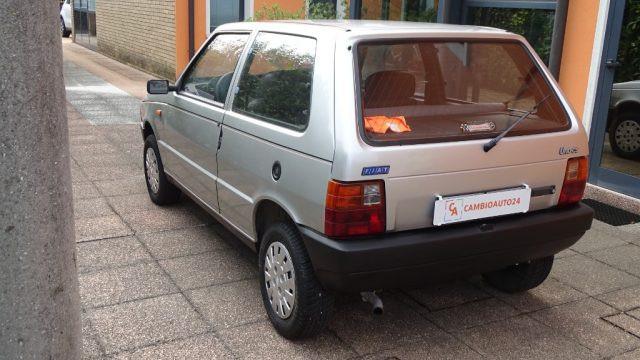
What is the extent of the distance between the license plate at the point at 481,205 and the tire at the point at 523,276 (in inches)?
26.7

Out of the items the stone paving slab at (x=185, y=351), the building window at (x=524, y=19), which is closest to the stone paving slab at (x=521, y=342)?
the stone paving slab at (x=185, y=351)

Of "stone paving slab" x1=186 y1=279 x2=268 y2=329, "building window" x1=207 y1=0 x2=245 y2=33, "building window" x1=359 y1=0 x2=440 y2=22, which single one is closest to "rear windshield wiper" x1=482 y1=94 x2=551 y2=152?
"stone paving slab" x1=186 y1=279 x2=268 y2=329

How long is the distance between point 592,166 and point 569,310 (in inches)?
112

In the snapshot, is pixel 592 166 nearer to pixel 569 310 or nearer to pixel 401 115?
pixel 569 310

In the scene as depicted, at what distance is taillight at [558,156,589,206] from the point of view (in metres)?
3.58

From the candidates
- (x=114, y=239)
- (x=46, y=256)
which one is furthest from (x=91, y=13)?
(x=46, y=256)

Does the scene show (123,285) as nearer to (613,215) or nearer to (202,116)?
(202,116)

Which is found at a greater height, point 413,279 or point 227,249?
point 413,279

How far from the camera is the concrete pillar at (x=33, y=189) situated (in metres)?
1.74

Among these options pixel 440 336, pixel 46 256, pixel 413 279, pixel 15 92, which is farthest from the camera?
pixel 440 336

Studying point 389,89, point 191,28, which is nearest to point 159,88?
point 389,89

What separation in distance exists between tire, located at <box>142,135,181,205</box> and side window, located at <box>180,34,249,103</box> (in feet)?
2.69

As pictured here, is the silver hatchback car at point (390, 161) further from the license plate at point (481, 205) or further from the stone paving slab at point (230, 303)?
the stone paving slab at point (230, 303)

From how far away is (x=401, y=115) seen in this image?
3.26 m
